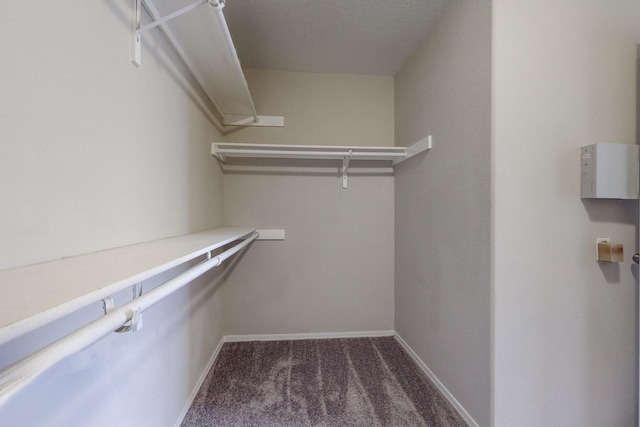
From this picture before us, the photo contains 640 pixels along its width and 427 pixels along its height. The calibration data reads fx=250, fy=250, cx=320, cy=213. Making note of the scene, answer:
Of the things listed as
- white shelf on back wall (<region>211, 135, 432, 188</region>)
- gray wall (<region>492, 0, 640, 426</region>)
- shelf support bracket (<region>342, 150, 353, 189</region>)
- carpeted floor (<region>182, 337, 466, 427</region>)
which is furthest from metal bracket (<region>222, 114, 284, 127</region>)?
carpeted floor (<region>182, 337, 466, 427</region>)

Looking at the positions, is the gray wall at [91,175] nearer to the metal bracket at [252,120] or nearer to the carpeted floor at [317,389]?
the carpeted floor at [317,389]

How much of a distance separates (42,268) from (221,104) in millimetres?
1542

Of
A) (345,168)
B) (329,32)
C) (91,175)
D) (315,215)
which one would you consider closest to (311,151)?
(345,168)

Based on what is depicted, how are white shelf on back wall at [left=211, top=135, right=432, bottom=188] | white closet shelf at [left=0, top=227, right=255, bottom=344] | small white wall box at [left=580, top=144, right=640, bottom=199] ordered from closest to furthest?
white closet shelf at [left=0, top=227, right=255, bottom=344], small white wall box at [left=580, top=144, right=640, bottom=199], white shelf on back wall at [left=211, top=135, right=432, bottom=188]

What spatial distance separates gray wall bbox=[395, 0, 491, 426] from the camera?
3.75 ft

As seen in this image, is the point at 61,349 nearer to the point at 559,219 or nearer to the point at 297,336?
the point at 559,219

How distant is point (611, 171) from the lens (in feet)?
3.43

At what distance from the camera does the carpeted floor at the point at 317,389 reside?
1.29 metres

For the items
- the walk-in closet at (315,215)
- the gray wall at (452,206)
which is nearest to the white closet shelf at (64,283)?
the walk-in closet at (315,215)

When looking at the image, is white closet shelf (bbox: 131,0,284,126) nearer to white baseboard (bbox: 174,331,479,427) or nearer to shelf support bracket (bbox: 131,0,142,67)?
shelf support bracket (bbox: 131,0,142,67)

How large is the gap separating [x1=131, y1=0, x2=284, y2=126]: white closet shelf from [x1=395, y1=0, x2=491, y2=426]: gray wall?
1125 millimetres

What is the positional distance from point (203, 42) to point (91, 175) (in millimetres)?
800

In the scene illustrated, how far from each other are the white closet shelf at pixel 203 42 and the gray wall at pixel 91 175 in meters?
0.05

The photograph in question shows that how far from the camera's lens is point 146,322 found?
3.13 ft
